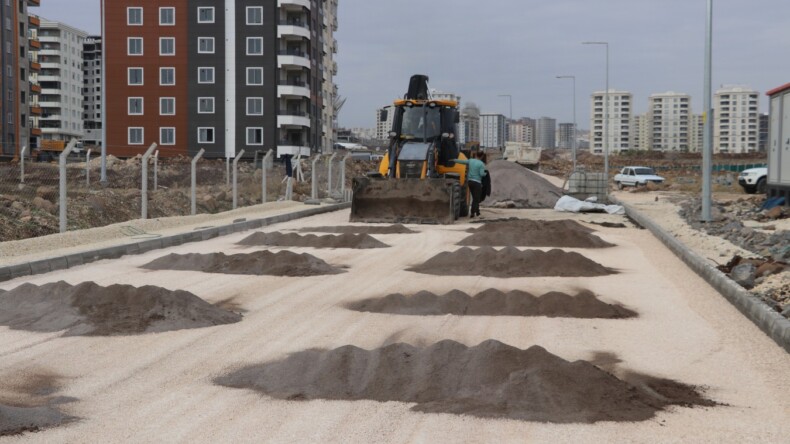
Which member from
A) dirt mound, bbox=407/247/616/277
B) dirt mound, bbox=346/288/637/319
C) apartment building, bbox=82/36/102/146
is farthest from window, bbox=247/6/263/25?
apartment building, bbox=82/36/102/146

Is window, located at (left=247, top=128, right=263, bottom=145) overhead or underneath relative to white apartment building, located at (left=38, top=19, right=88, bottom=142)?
underneath

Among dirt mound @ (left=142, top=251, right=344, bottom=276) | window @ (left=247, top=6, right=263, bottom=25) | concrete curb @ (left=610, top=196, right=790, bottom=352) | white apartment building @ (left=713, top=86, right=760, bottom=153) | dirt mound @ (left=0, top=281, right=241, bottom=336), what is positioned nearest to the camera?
concrete curb @ (left=610, top=196, right=790, bottom=352)

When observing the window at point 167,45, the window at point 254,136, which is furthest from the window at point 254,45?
the window at point 254,136

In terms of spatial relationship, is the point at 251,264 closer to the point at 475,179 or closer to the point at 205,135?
the point at 475,179

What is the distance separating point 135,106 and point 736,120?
15377 cm

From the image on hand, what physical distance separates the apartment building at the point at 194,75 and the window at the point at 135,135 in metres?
0.07

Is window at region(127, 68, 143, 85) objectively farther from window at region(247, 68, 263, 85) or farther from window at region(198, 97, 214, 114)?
window at region(247, 68, 263, 85)

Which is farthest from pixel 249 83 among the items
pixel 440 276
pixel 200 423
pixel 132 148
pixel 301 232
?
pixel 200 423

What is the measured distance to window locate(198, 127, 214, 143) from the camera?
65438 mm

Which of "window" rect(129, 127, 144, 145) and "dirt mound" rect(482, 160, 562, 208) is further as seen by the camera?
"window" rect(129, 127, 144, 145)

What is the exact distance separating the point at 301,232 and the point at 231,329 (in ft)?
41.3

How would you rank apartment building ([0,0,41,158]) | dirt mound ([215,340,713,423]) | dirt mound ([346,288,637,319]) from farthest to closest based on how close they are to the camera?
apartment building ([0,0,41,158]) < dirt mound ([346,288,637,319]) < dirt mound ([215,340,713,423])

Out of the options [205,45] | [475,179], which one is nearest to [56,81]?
[205,45]

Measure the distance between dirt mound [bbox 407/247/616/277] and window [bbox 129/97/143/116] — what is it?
54961 mm
